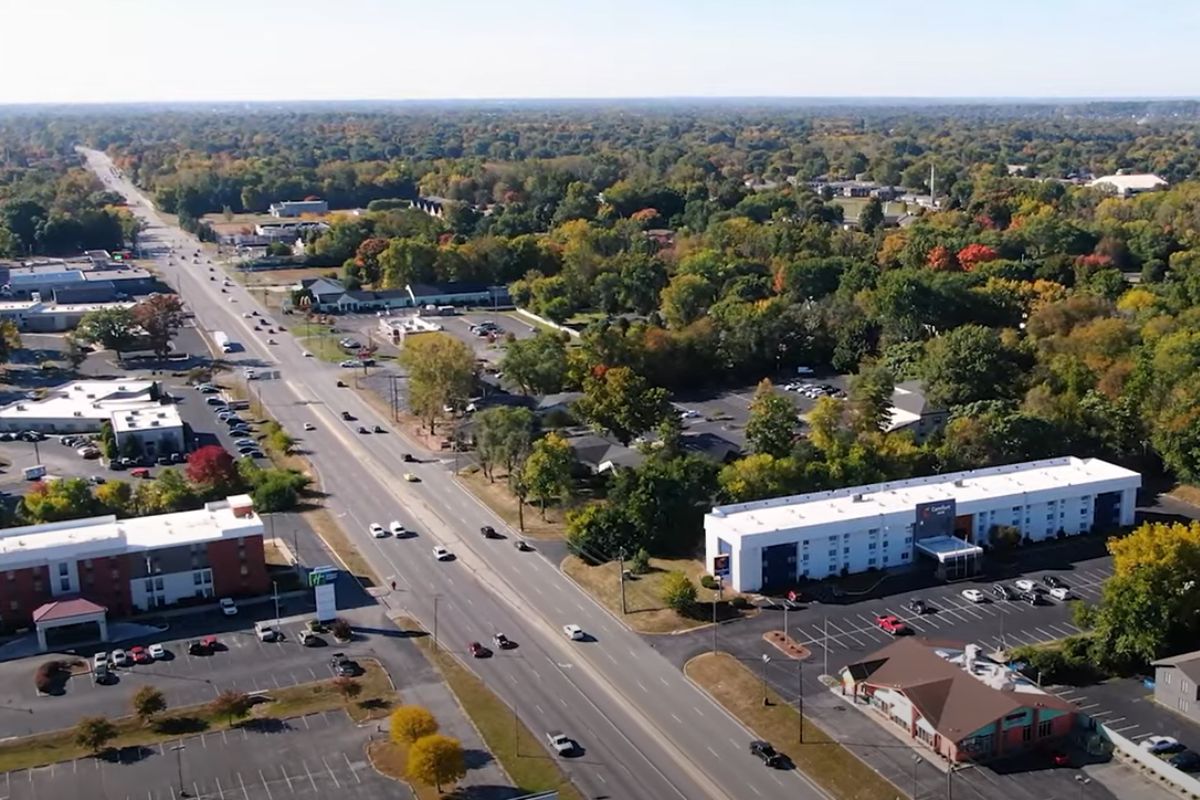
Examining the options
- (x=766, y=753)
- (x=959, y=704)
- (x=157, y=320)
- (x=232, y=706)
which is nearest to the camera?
(x=766, y=753)

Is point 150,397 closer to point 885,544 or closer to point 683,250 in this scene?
point 885,544

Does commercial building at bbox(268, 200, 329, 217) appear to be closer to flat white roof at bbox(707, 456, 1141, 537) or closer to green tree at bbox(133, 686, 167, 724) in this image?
flat white roof at bbox(707, 456, 1141, 537)

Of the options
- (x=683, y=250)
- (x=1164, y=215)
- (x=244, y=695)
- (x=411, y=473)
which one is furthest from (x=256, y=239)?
(x=244, y=695)

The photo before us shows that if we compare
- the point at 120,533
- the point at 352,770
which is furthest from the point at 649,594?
the point at 120,533

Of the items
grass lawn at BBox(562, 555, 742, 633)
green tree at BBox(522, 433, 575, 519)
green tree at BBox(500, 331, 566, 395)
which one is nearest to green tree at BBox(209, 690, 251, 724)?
grass lawn at BBox(562, 555, 742, 633)

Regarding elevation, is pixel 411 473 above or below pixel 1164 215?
below

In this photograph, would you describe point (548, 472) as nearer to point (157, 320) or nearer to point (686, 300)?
point (686, 300)

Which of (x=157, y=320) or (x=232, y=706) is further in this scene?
(x=157, y=320)
